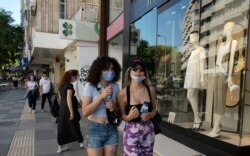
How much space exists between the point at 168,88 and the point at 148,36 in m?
1.98

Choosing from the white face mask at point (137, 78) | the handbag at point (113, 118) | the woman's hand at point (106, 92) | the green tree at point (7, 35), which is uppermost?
the green tree at point (7, 35)

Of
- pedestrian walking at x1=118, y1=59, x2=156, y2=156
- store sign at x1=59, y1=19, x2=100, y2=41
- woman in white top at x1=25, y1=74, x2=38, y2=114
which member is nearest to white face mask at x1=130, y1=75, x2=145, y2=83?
pedestrian walking at x1=118, y1=59, x2=156, y2=156

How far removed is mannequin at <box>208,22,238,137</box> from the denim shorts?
2.90m

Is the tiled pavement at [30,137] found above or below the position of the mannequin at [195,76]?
below

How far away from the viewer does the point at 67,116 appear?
19.1 feet

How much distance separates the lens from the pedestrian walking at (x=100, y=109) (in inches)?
121

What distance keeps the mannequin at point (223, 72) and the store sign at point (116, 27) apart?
194 inches

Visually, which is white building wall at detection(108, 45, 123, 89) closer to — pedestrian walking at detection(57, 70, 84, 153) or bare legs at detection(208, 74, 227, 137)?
pedestrian walking at detection(57, 70, 84, 153)

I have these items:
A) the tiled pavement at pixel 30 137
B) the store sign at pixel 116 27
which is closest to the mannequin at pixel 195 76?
the tiled pavement at pixel 30 137

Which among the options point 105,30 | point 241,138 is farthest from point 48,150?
point 105,30

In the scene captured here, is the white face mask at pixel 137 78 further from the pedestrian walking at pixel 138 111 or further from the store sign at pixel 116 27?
the store sign at pixel 116 27

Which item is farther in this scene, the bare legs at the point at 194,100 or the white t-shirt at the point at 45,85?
the white t-shirt at the point at 45,85

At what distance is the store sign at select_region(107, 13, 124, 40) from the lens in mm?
10091

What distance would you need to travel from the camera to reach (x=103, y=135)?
3.09m
